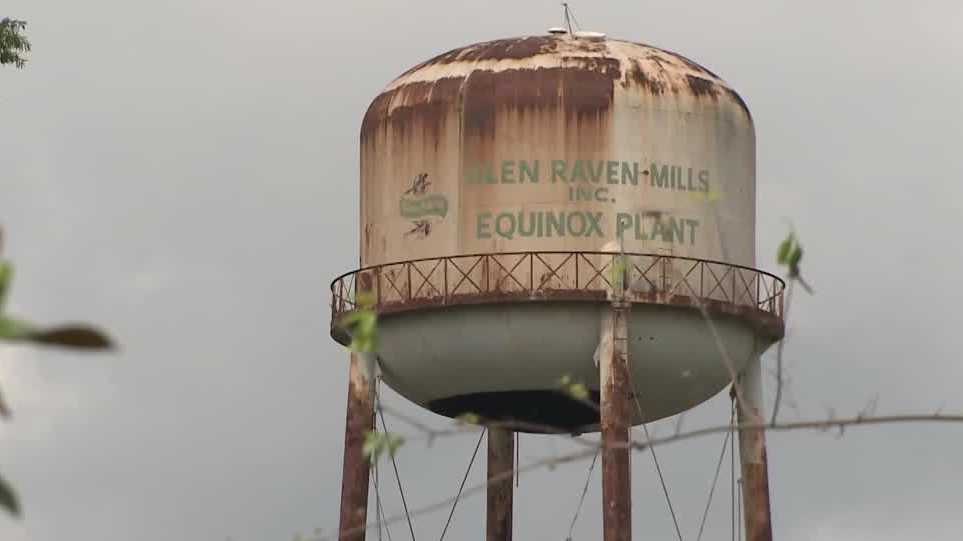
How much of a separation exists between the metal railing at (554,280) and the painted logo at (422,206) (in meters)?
0.48

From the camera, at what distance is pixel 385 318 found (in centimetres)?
3522

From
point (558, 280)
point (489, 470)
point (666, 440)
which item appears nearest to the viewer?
point (666, 440)

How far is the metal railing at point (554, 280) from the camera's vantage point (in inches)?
1332

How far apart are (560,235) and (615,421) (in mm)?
2795

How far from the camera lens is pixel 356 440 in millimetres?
36062

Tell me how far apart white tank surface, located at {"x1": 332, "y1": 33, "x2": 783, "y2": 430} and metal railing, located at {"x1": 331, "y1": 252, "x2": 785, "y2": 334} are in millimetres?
28

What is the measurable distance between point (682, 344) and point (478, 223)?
11.2 ft

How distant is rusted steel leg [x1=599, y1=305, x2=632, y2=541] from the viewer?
33875 millimetres

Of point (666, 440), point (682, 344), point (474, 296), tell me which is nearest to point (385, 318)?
point (474, 296)

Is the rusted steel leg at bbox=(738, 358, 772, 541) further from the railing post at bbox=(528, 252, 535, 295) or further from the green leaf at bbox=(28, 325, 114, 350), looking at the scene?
the green leaf at bbox=(28, 325, 114, 350)

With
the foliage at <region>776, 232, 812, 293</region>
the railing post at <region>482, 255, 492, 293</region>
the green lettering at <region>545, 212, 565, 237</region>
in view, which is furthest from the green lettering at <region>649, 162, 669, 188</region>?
the foliage at <region>776, 232, 812, 293</region>

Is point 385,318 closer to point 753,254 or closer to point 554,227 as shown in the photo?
point 554,227

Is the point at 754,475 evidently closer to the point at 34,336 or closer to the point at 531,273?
the point at 531,273

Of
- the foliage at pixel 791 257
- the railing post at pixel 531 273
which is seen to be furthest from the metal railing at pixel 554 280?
the foliage at pixel 791 257
